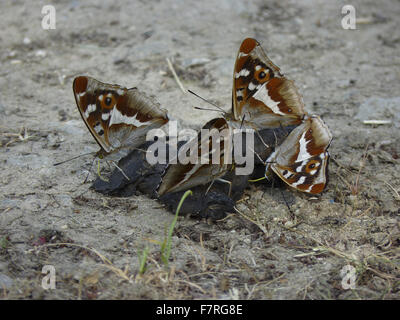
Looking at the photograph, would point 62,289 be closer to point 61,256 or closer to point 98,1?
point 61,256

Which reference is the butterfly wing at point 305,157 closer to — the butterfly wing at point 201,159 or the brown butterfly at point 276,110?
the brown butterfly at point 276,110

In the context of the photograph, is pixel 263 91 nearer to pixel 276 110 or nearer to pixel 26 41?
pixel 276 110

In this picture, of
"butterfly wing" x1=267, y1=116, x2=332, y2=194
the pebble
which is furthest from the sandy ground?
"butterfly wing" x1=267, y1=116, x2=332, y2=194

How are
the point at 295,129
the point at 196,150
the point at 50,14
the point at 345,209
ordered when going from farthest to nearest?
the point at 50,14 < the point at 295,129 < the point at 345,209 < the point at 196,150

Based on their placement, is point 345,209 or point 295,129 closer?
point 345,209

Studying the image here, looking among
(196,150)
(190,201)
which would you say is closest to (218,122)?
(196,150)

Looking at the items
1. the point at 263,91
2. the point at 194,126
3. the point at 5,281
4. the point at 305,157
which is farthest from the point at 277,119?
the point at 5,281
